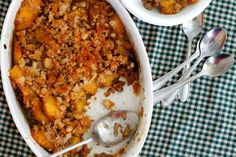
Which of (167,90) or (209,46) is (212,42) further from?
(167,90)

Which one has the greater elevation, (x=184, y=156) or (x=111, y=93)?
(x=111, y=93)

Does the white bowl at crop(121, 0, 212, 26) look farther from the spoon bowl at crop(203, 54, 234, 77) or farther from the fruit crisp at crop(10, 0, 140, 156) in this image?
the spoon bowl at crop(203, 54, 234, 77)

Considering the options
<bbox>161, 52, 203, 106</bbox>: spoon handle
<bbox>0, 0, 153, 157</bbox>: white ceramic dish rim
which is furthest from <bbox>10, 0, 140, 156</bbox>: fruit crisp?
<bbox>161, 52, 203, 106</bbox>: spoon handle

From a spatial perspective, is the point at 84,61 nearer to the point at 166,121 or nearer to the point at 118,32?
the point at 118,32

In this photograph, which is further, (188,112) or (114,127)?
(188,112)

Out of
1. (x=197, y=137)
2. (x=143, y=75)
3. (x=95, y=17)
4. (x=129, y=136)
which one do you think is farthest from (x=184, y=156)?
(x=95, y=17)

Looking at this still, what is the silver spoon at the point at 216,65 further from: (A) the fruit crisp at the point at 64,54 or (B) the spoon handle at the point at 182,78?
(A) the fruit crisp at the point at 64,54

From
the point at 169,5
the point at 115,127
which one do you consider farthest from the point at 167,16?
the point at 115,127
